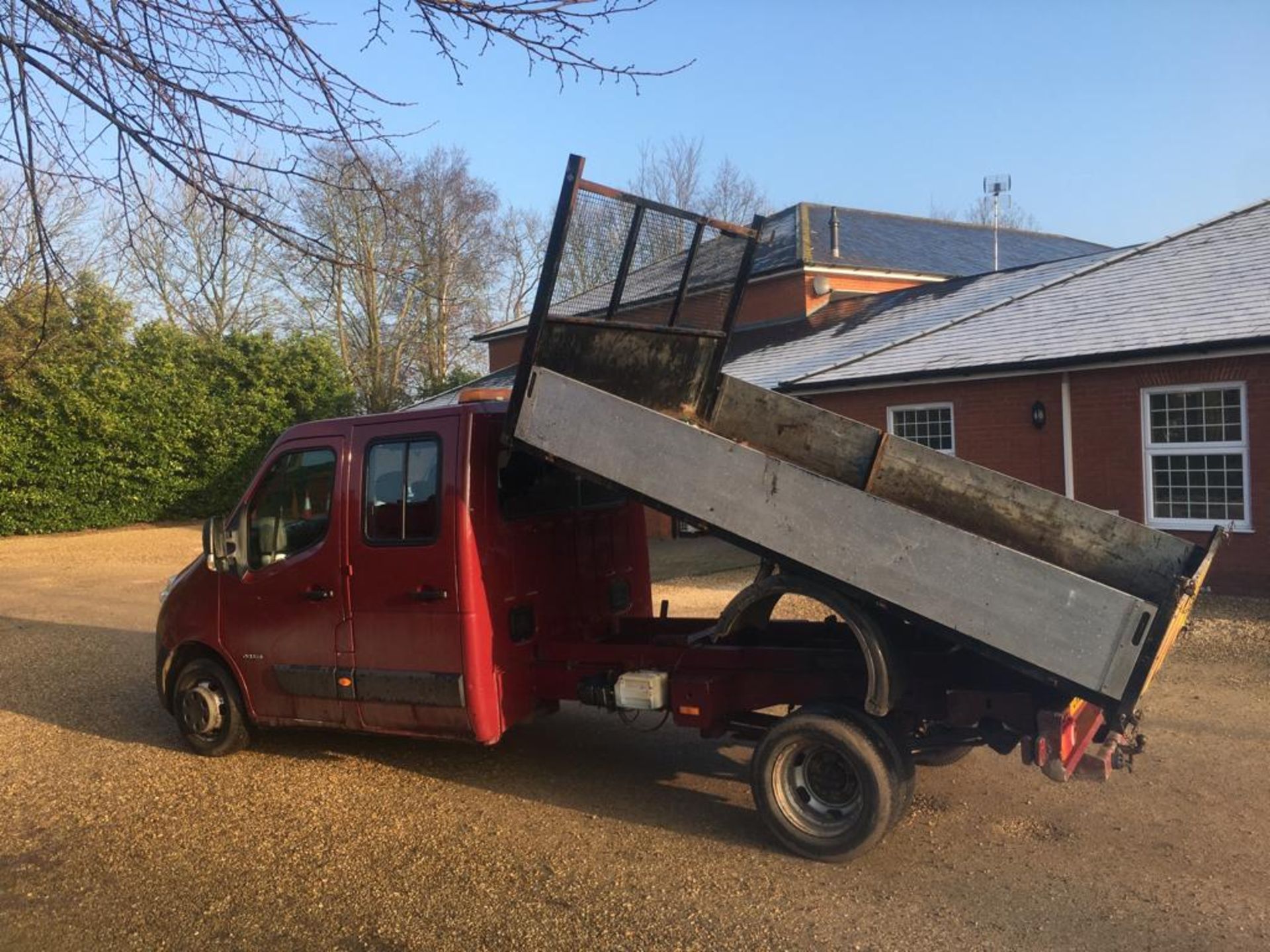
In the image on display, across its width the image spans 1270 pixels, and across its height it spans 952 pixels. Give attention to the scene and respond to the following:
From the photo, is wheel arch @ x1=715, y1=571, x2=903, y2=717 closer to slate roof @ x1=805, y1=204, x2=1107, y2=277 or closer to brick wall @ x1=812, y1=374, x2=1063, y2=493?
brick wall @ x1=812, y1=374, x2=1063, y2=493

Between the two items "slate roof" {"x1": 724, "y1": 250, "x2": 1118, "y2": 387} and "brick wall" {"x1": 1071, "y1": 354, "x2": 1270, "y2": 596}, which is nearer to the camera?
"brick wall" {"x1": 1071, "y1": 354, "x2": 1270, "y2": 596}

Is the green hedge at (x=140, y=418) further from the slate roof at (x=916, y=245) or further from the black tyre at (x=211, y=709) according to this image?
the black tyre at (x=211, y=709)

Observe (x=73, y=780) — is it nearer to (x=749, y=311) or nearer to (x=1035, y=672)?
(x=1035, y=672)

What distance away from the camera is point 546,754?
21.4 ft

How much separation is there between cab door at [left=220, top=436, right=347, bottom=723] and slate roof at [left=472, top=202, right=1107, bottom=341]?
14.2m

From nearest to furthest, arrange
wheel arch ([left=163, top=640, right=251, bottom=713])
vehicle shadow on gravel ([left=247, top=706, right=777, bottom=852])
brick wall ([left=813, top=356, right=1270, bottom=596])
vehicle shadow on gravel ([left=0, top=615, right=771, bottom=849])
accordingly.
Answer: vehicle shadow on gravel ([left=247, top=706, right=777, bottom=852]) < vehicle shadow on gravel ([left=0, top=615, right=771, bottom=849]) < wheel arch ([left=163, top=640, right=251, bottom=713]) < brick wall ([left=813, top=356, right=1270, bottom=596])

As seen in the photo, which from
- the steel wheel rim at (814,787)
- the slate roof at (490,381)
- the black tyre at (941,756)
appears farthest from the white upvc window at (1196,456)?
the slate roof at (490,381)

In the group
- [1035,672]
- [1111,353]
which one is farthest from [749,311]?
[1035,672]

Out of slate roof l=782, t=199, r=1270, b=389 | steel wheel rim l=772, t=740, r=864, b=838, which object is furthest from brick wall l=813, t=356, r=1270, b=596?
steel wheel rim l=772, t=740, r=864, b=838

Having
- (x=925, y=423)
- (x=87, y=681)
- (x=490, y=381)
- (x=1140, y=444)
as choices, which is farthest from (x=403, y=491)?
(x=490, y=381)

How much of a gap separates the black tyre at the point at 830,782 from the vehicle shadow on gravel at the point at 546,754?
276mm

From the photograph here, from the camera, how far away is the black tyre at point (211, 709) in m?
6.39

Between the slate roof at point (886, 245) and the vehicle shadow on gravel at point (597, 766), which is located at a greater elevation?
the slate roof at point (886, 245)

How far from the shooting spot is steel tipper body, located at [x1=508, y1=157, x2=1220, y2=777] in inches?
161
